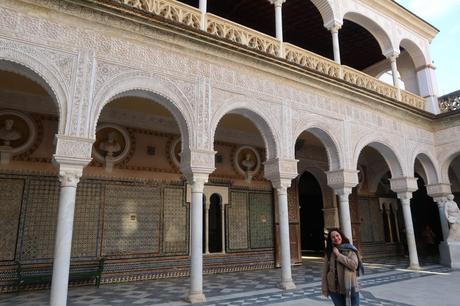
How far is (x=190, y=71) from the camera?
530cm

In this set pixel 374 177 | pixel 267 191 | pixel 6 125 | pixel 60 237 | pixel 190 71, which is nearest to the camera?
pixel 60 237

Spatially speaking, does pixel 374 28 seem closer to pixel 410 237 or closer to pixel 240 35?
pixel 240 35

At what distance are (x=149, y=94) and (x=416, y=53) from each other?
8.57 meters

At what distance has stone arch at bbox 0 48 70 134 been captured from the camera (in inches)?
157

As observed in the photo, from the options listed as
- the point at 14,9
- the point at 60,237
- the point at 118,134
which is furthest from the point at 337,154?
the point at 14,9

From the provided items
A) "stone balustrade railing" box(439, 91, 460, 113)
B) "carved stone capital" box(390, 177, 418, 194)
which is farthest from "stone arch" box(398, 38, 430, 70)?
"carved stone capital" box(390, 177, 418, 194)

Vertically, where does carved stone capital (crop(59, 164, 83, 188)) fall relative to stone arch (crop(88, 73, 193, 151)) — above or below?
below

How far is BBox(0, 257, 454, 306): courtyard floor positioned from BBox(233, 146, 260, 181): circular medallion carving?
237cm

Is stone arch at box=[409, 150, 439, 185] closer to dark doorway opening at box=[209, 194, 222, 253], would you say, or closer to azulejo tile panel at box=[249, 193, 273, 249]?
azulejo tile panel at box=[249, 193, 273, 249]

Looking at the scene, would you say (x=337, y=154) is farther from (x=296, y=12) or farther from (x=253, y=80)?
(x=296, y=12)

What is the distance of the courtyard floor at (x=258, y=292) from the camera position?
15.1 ft

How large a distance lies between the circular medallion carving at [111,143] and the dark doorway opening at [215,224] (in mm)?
2307

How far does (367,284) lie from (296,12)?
638cm

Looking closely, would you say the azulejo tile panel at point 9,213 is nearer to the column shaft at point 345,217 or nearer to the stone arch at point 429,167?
the column shaft at point 345,217
